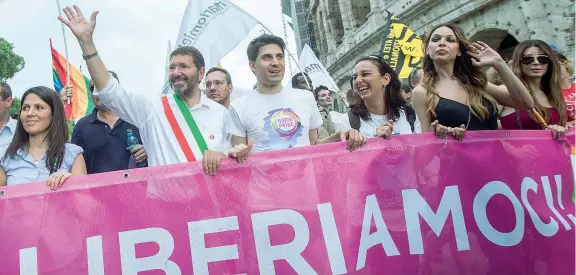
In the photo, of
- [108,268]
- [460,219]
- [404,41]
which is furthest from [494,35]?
[108,268]

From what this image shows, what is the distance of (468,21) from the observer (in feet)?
41.8

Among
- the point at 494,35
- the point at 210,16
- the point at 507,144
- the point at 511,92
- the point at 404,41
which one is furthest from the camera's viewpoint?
the point at 494,35

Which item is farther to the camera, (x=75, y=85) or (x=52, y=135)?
(x=75, y=85)

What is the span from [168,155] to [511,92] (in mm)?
2236

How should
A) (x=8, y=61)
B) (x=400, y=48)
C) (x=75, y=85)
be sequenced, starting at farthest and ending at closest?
(x=8, y=61) → (x=400, y=48) → (x=75, y=85)

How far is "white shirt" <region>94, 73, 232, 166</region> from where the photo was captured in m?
2.91

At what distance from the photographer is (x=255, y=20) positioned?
6.41m

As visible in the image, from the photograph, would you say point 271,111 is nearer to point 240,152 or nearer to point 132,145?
point 240,152

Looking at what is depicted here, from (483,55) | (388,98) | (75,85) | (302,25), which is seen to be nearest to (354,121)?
(388,98)

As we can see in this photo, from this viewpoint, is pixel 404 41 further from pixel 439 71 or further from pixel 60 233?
pixel 60 233

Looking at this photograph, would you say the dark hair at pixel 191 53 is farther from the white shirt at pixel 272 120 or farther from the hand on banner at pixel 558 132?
the hand on banner at pixel 558 132

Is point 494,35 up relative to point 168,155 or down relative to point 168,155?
up

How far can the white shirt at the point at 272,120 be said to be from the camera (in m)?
3.02

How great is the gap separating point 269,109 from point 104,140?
1463 millimetres
